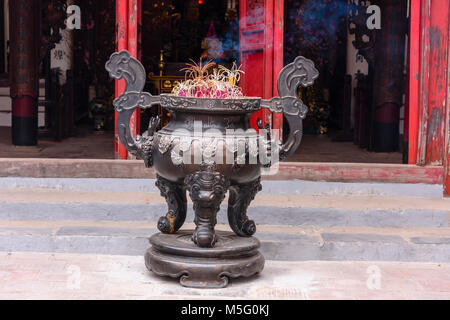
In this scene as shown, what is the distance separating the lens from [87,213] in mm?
5645

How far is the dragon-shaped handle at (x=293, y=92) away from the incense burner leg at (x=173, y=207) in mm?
677

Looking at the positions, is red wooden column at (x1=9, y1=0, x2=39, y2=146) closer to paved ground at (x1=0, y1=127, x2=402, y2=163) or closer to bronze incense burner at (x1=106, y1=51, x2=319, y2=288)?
paved ground at (x1=0, y1=127, x2=402, y2=163)

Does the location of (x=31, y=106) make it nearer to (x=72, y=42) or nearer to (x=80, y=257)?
(x=72, y=42)

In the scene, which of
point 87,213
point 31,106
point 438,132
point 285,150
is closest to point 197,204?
point 285,150

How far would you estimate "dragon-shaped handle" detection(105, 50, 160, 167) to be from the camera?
4.65 meters

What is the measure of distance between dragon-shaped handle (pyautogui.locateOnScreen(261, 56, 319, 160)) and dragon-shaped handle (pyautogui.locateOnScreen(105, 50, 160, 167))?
2.36ft

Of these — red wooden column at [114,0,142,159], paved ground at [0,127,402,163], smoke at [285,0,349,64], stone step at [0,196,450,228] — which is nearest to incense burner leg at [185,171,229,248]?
stone step at [0,196,450,228]

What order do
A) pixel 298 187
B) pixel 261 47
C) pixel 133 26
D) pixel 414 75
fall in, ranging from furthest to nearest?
1. pixel 261 47
2. pixel 133 26
3. pixel 414 75
4. pixel 298 187

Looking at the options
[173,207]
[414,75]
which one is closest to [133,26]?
[173,207]

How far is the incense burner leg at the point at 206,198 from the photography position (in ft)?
14.2

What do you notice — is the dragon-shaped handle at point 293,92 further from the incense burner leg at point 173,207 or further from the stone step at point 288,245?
the stone step at point 288,245

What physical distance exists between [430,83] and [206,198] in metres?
2.76

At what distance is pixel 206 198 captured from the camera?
170 inches

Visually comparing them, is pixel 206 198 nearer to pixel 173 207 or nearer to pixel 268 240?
pixel 173 207
